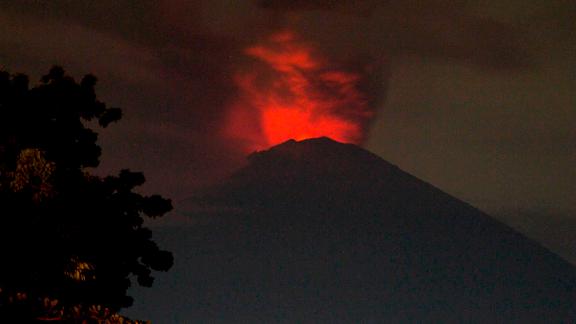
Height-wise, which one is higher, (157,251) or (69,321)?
(157,251)

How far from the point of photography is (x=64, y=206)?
55.8 ft

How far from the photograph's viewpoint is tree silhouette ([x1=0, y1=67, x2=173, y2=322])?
16.6 m

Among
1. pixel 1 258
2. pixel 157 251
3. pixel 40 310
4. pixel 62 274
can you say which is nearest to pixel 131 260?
pixel 157 251

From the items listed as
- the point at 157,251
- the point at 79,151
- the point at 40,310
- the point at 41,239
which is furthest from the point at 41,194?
the point at 40,310

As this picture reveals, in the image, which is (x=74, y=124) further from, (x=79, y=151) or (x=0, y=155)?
(x=0, y=155)

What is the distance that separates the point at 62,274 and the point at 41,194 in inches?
67.9

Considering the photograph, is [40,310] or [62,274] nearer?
[40,310]

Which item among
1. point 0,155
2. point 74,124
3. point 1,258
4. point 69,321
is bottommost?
point 69,321

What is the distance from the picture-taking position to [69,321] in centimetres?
773

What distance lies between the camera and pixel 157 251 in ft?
62.1

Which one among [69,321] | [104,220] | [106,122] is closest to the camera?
[69,321]

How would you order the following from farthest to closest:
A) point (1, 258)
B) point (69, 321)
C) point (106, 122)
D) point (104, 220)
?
point (106, 122), point (104, 220), point (1, 258), point (69, 321)

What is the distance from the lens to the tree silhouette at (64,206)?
1656cm

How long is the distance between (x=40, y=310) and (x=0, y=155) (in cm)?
1043
